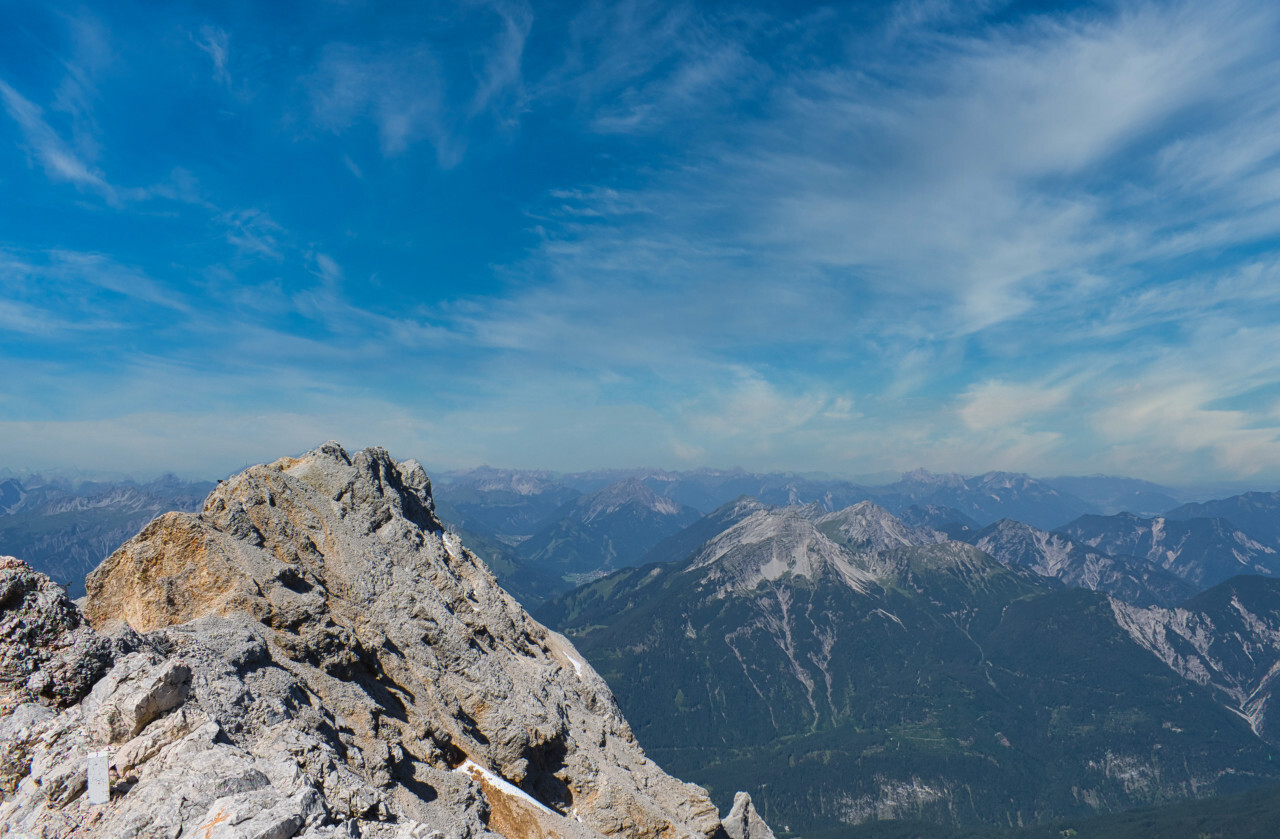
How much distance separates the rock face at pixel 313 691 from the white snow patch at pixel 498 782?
234 mm

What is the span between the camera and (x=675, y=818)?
4662 centimetres

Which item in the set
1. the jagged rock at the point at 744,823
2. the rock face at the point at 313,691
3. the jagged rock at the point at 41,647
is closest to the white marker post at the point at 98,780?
the rock face at the point at 313,691

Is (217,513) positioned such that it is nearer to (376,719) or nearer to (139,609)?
(139,609)

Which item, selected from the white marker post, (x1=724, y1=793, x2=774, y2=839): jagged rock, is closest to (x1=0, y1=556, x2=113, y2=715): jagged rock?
the white marker post

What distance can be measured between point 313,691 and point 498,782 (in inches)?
548

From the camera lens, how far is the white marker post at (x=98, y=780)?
615 inches

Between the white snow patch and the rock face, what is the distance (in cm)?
23

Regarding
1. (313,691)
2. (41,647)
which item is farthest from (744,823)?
(41,647)

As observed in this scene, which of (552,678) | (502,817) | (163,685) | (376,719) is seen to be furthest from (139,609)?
(552,678)

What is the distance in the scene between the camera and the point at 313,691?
3020 cm

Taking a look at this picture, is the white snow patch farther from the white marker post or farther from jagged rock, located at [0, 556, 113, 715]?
the white marker post

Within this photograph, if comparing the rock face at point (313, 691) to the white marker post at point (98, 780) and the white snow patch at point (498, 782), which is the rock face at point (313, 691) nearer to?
the white snow patch at point (498, 782)

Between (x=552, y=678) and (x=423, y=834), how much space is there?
40.0 m

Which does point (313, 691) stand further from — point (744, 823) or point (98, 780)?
point (744, 823)
